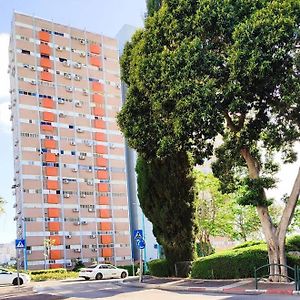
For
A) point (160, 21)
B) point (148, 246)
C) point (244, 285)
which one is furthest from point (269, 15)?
point (148, 246)

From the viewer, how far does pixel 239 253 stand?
78.0 ft

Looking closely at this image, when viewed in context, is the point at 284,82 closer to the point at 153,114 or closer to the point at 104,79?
the point at 153,114

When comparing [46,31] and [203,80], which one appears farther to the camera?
[46,31]

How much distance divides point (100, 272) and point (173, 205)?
44.3 feet

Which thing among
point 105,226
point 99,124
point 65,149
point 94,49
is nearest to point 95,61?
point 94,49

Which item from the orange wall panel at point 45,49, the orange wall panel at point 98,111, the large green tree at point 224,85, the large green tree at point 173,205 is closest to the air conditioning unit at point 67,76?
the orange wall panel at point 45,49

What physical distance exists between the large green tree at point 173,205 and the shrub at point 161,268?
500mm

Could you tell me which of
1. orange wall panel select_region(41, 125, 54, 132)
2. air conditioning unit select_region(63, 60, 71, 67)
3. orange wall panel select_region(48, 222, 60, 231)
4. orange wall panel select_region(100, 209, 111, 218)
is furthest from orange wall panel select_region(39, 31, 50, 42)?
orange wall panel select_region(48, 222, 60, 231)

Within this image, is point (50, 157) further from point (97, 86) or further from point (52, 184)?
point (97, 86)

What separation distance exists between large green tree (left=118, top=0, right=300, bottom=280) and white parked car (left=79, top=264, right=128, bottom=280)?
18.3 metres

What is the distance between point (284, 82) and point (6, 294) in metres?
16.9

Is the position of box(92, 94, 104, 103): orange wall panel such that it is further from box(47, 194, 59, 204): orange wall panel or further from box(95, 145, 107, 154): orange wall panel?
box(47, 194, 59, 204): orange wall panel

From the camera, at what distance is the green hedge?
22.6m

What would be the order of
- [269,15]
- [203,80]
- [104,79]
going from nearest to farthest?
[269,15], [203,80], [104,79]
